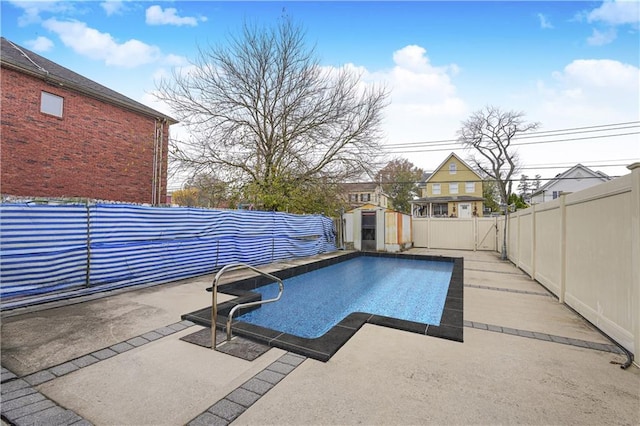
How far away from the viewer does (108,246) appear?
15.1 feet

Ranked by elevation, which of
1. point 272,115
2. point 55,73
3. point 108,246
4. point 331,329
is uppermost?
point 55,73

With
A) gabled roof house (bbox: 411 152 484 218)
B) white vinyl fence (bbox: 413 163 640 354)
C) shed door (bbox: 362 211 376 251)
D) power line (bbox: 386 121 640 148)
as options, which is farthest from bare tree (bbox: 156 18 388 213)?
gabled roof house (bbox: 411 152 484 218)

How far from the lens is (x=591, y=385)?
2.15m

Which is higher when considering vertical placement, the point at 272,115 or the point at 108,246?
the point at 272,115

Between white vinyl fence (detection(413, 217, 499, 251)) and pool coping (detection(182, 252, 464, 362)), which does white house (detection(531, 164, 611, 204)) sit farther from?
pool coping (detection(182, 252, 464, 362))

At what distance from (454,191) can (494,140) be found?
5.71 metres

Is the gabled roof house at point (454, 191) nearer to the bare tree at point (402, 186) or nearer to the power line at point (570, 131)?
the power line at point (570, 131)

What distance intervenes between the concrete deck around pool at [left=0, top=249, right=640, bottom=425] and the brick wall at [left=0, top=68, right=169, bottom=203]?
8673mm

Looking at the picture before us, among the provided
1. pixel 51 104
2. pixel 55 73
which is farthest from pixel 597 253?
pixel 55 73

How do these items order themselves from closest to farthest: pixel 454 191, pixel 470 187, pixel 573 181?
pixel 470 187 → pixel 573 181 → pixel 454 191

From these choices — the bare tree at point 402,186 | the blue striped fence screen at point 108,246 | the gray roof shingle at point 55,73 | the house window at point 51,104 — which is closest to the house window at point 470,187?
the bare tree at point 402,186

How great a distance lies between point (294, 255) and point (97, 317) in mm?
6356

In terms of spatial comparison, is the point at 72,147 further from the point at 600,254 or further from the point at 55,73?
the point at 600,254

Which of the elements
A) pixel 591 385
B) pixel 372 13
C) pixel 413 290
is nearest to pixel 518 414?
pixel 591 385
